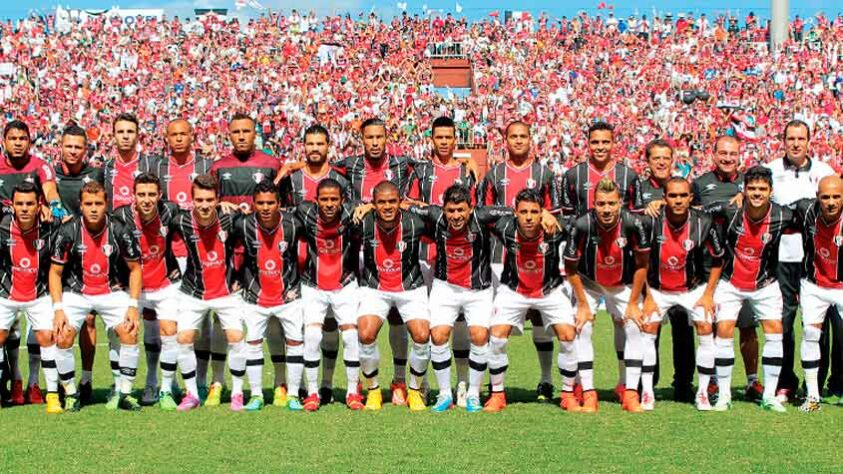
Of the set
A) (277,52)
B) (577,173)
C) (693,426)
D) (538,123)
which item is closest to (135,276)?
(577,173)

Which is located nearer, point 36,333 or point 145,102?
point 36,333

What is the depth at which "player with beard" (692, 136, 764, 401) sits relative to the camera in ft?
29.0

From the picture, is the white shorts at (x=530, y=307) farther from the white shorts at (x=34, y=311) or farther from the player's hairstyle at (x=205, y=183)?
the white shorts at (x=34, y=311)

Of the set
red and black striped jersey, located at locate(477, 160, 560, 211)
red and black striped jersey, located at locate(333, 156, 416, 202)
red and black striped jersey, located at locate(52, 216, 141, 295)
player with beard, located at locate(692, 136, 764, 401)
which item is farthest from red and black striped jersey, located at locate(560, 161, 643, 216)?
red and black striped jersey, located at locate(52, 216, 141, 295)

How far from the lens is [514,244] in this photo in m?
8.50

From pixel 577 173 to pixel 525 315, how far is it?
120cm

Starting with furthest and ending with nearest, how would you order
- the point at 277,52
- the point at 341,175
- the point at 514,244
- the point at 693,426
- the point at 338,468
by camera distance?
the point at 277,52 → the point at 341,175 → the point at 514,244 → the point at 693,426 → the point at 338,468

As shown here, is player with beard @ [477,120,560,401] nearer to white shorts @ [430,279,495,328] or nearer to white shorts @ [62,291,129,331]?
white shorts @ [430,279,495,328]

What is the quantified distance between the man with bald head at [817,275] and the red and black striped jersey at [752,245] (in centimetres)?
15

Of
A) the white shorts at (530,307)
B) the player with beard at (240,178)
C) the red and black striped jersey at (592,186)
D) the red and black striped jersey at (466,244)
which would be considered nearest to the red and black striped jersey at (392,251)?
the red and black striped jersey at (466,244)

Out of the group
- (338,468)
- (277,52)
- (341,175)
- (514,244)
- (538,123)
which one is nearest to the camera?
(338,468)

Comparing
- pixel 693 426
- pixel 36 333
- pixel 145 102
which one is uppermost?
pixel 145 102

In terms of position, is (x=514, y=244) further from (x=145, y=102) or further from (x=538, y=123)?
(x=145, y=102)

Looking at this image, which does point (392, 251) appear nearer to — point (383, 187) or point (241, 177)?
point (383, 187)
